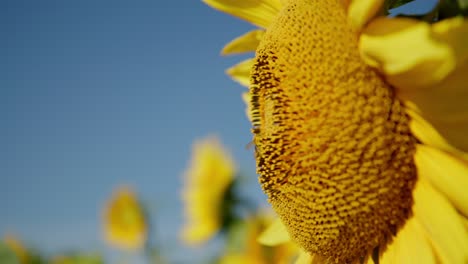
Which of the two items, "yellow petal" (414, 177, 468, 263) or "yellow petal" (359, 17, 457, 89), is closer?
"yellow petal" (359, 17, 457, 89)

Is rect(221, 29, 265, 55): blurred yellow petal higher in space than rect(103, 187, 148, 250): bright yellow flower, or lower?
lower

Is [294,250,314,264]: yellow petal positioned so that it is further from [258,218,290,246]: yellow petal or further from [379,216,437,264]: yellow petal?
[379,216,437,264]: yellow petal

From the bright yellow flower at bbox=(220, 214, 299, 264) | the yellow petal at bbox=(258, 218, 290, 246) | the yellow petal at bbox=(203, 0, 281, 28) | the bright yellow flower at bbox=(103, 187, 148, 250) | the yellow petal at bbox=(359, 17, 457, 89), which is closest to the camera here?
the yellow petal at bbox=(359, 17, 457, 89)

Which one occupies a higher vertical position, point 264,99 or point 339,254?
point 264,99

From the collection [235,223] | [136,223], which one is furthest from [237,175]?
[136,223]

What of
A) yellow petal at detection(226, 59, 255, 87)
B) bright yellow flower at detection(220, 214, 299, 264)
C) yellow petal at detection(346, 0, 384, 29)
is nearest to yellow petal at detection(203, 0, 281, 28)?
yellow petal at detection(226, 59, 255, 87)

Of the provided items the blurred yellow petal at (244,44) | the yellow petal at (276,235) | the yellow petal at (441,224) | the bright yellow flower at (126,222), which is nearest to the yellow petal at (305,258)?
the yellow petal at (276,235)

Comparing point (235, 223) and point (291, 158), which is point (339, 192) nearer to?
point (291, 158)
